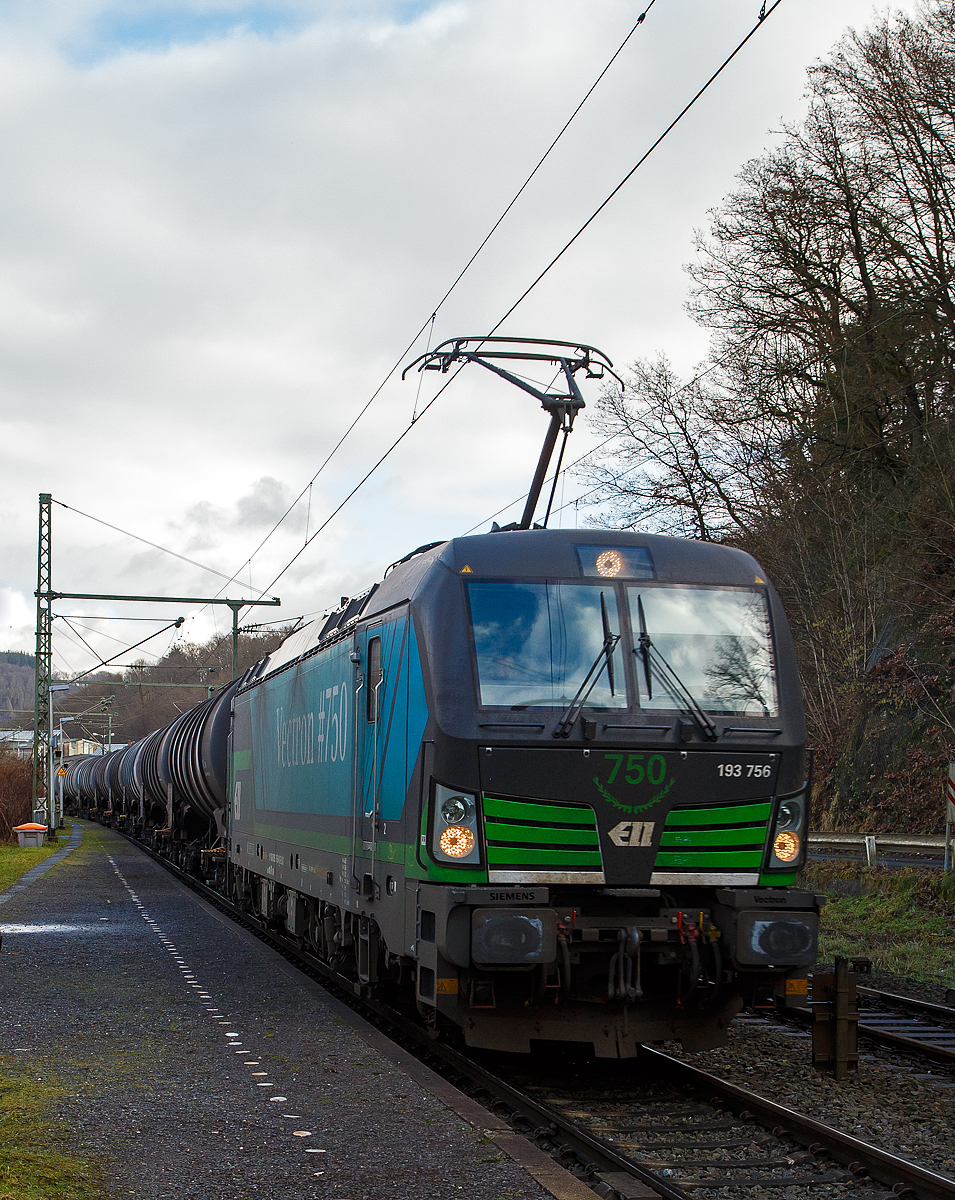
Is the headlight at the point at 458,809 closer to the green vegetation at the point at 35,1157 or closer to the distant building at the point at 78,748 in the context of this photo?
the green vegetation at the point at 35,1157

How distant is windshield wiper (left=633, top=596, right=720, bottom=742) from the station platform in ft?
8.37

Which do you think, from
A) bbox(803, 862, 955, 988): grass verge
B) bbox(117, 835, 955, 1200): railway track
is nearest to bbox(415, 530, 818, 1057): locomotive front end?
bbox(117, 835, 955, 1200): railway track

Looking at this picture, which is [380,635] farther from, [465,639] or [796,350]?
[796,350]

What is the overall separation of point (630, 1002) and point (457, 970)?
A: 1.03 m

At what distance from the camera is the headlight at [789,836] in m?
7.88

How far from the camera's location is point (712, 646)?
8.07m

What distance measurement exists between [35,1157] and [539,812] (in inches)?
124

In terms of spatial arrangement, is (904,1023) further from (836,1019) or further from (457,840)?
(457,840)

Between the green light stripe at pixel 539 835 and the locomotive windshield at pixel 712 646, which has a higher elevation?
the locomotive windshield at pixel 712 646

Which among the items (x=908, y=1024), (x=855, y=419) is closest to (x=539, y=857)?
(x=908, y=1024)

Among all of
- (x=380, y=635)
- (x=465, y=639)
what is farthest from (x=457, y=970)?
(x=380, y=635)

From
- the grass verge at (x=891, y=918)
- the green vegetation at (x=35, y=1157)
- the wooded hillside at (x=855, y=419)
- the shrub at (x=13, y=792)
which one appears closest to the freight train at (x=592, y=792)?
the green vegetation at (x=35, y=1157)

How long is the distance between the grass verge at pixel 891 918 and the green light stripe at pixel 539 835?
683 centimetres

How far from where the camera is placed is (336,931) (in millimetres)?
10875
